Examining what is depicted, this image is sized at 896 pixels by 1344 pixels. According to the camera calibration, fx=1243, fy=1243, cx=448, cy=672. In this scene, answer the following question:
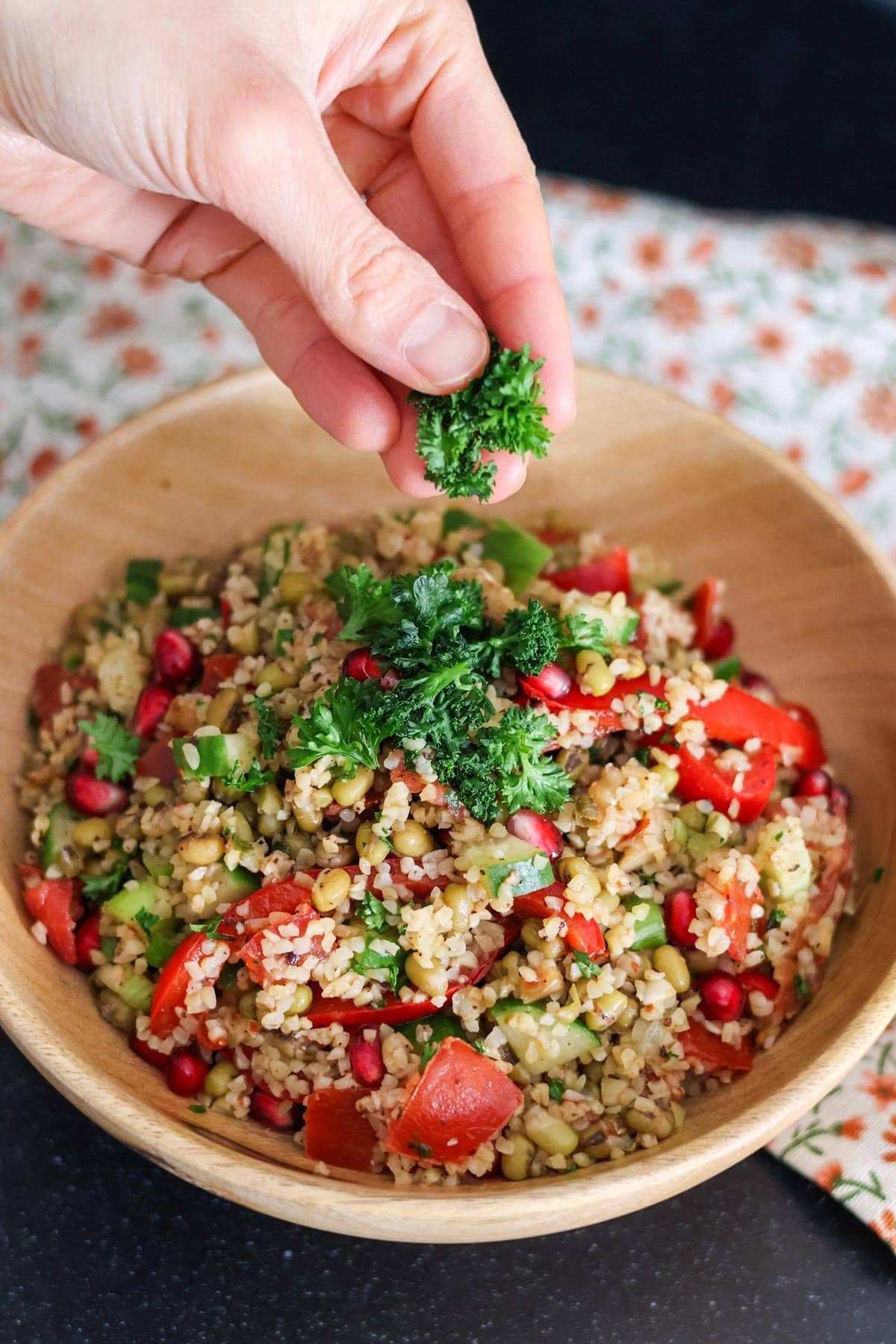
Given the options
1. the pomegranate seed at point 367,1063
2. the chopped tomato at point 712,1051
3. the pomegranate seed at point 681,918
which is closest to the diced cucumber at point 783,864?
the pomegranate seed at point 681,918

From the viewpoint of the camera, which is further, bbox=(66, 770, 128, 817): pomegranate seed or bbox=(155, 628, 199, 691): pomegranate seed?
bbox=(155, 628, 199, 691): pomegranate seed

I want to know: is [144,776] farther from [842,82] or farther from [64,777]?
[842,82]

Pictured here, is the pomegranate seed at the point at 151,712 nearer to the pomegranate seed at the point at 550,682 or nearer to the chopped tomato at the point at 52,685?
the chopped tomato at the point at 52,685

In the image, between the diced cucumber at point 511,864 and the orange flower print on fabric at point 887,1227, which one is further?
the orange flower print on fabric at point 887,1227

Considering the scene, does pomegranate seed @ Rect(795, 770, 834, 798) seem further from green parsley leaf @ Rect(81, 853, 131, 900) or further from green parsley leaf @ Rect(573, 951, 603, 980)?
green parsley leaf @ Rect(81, 853, 131, 900)

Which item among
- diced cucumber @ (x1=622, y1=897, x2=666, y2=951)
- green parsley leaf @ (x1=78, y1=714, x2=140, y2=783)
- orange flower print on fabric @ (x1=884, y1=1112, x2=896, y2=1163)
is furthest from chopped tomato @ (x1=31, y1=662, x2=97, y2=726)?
orange flower print on fabric @ (x1=884, y1=1112, x2=896, y2=1163)

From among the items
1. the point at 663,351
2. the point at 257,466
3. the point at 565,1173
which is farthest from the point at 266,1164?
the point at 663,351
